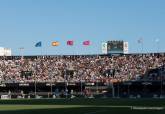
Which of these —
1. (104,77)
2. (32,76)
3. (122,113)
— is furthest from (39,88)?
(122,113)

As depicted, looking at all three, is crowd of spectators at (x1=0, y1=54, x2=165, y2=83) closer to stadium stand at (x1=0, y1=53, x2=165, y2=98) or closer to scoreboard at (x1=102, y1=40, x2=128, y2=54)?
stadium stand at (x1=0, y1=53, x2=165, y2=98)

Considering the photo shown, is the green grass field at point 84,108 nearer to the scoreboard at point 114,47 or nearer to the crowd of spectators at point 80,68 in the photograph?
the crowd of spectators at point 80,68

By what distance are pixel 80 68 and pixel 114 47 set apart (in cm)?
1140

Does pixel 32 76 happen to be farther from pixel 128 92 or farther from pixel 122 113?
pixel 122 113

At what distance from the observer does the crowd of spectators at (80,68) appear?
111 metres

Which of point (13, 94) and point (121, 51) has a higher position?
point (121, 51)

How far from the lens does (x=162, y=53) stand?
11781cm

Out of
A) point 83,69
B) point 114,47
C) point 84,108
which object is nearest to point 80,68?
point 83,69

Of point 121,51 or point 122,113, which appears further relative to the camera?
point 121,51

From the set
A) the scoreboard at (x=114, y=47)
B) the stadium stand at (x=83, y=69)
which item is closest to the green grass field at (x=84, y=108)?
the stadium stand at (x=83, y=69)

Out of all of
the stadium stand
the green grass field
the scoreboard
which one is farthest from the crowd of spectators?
the green grass field

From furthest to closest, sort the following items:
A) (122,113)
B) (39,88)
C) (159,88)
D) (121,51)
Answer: (121,51) < (39,88) < (159,88) < (122,113)

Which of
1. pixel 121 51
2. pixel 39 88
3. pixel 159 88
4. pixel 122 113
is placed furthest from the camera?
pixel 121 51

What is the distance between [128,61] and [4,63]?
91.1 feet
